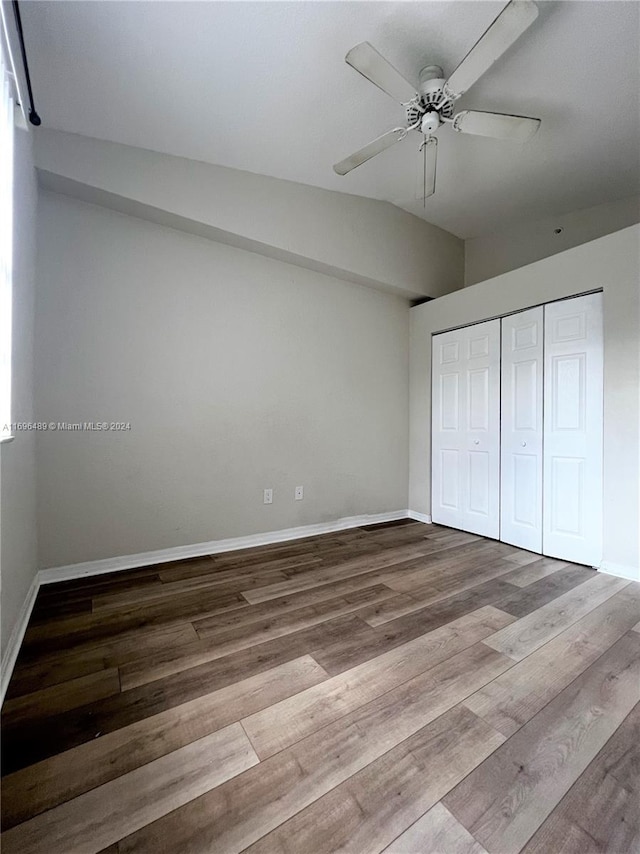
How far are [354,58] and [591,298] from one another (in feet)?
6.85

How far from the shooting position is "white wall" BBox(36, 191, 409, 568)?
216cm

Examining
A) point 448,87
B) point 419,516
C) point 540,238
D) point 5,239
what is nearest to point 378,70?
point 448,87

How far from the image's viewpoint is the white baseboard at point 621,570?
7.17ft

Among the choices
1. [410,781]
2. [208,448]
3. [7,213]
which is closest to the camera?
[410,781]

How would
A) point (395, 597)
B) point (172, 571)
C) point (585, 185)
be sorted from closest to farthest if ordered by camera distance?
point (395, 597)
point (172, 571)
point (585, 185)

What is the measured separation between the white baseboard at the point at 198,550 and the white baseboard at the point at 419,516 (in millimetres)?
288

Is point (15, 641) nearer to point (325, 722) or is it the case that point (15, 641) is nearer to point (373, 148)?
point (325, 722)

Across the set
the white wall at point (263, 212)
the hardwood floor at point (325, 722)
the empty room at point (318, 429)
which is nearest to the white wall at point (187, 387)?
the empty room at point (318, 429)

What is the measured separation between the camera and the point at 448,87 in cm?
167

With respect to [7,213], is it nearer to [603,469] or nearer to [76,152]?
[76,152]

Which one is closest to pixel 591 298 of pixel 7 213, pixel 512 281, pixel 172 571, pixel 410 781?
pixel 512 281

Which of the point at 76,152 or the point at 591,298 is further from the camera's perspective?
the point at 591,298

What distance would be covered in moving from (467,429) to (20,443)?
3.21 m

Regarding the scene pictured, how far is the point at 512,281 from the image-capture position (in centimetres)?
283
